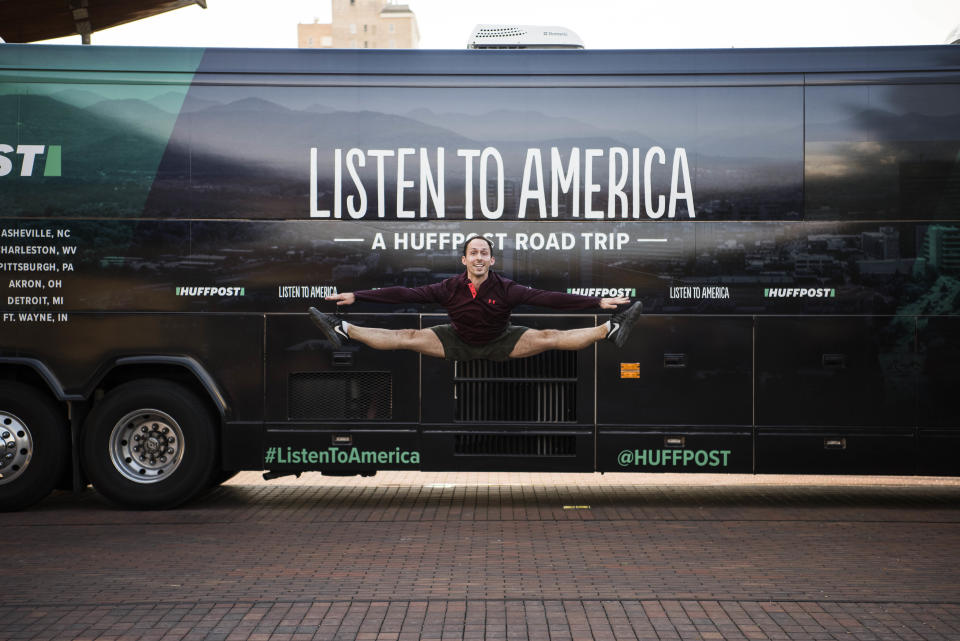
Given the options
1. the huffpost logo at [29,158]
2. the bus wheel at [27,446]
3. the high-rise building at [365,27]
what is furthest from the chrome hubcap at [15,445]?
the high-rise building at [365,27]

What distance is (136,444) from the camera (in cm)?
909

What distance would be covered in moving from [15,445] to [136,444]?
1.07 metres

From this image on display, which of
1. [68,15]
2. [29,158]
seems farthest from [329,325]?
[68,15]

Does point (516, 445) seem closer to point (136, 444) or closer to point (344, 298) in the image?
point (344, 298)

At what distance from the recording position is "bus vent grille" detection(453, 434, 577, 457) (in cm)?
887

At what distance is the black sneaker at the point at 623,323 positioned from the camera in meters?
8.43

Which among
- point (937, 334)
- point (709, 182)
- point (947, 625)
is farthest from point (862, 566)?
point (709, 182)

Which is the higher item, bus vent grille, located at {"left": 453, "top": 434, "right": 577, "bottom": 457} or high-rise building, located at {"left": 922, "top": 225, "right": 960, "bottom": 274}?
high-rise building, located at {"left": 922, "top": 225, "right": 960, "bottom": 274}

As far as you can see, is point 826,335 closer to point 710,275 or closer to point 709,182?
point 710,275

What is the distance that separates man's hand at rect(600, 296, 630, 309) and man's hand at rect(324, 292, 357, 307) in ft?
7.12

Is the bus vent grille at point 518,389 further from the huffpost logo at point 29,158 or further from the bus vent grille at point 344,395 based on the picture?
the huffpost logo at point 29,158

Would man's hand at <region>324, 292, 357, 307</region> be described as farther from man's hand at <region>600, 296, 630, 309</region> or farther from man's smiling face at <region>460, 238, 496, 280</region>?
man's hand at <region>600, 296, 630, 309</region>

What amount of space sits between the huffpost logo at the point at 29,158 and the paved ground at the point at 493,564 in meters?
3.11

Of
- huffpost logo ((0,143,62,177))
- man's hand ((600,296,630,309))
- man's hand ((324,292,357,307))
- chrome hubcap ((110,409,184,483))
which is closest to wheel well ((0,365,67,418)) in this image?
chrome hubcap ((110,409,184,483))
